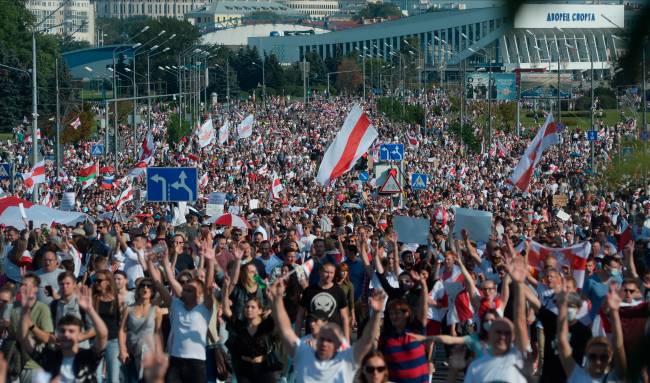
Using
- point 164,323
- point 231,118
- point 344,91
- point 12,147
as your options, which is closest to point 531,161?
point 164,323

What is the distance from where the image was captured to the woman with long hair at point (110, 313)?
9.32m

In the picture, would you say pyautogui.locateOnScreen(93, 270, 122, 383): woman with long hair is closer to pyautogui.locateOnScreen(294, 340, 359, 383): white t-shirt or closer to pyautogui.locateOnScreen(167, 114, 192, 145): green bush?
pyautogui.locateOnScreen(294, 340, 359, 383): white t-shirt

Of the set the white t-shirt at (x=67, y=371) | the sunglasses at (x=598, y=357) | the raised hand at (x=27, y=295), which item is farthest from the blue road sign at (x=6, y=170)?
the sunglasses at (x=598, y=357)

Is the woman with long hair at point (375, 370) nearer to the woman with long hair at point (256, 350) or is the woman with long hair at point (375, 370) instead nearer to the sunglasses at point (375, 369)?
the sunglasses at point (375, 369)

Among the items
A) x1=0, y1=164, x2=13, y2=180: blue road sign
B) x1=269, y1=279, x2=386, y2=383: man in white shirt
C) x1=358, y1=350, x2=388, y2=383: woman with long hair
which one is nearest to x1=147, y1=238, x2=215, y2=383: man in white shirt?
x1=269, y1=279, x2=386, y2=383: man in white shirt

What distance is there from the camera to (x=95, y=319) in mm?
8258

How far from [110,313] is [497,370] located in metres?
3.51

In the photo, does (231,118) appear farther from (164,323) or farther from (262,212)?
(164,323)

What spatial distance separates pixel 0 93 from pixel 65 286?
8531 cm

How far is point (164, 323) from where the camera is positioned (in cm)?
1054

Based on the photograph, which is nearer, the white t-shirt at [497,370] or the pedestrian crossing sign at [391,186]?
the white t-shirt at [497,370]

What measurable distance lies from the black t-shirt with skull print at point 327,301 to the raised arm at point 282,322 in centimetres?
147

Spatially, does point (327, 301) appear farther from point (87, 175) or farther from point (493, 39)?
point (87, 175)

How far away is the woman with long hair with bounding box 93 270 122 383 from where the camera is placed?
367 inches
